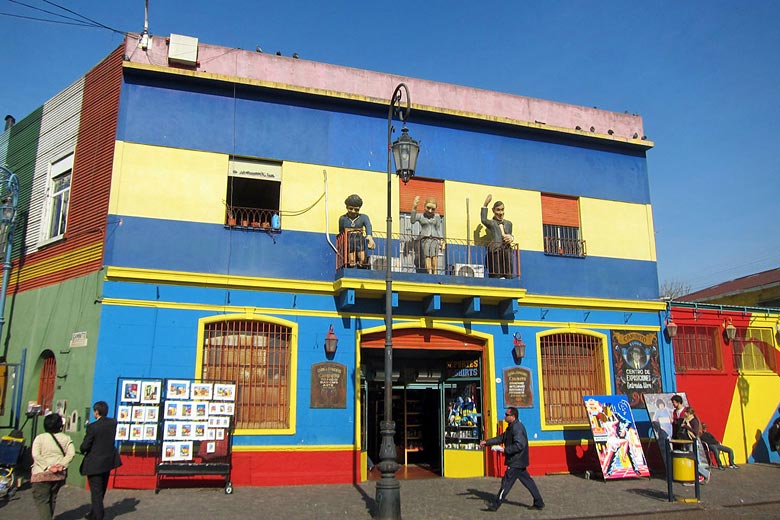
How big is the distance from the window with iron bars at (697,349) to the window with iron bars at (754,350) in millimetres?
590

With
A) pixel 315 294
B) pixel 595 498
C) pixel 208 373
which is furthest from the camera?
pixel 315 294

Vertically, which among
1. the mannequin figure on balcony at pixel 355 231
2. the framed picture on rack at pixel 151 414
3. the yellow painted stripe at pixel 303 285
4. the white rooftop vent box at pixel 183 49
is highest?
the white rooftop vent box at pixel 183 49

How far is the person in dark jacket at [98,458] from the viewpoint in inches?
347

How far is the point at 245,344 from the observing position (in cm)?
1288

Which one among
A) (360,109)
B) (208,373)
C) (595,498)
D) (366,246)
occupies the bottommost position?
(595,498)

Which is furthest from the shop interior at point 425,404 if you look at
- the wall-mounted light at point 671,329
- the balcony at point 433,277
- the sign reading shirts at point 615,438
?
the wall-mounted light at point 671,329

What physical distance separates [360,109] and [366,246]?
11.0 ft

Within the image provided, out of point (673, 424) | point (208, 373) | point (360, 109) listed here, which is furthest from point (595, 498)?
point (360, 109)

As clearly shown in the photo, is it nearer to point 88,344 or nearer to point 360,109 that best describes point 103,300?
point 88,344

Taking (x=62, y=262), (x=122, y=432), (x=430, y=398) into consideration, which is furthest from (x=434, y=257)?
(x=62, y=262)

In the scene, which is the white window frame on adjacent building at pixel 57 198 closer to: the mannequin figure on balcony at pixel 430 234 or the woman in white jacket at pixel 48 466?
the woman in white jacket at pixel 48 466

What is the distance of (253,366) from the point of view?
12.8m

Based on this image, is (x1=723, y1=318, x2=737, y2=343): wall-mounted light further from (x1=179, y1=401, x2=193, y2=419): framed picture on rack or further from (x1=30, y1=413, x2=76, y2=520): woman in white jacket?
(x1=30, y1=413, x2=76, y2=520): woman in white jacket

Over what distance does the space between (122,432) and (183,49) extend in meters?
7.95
